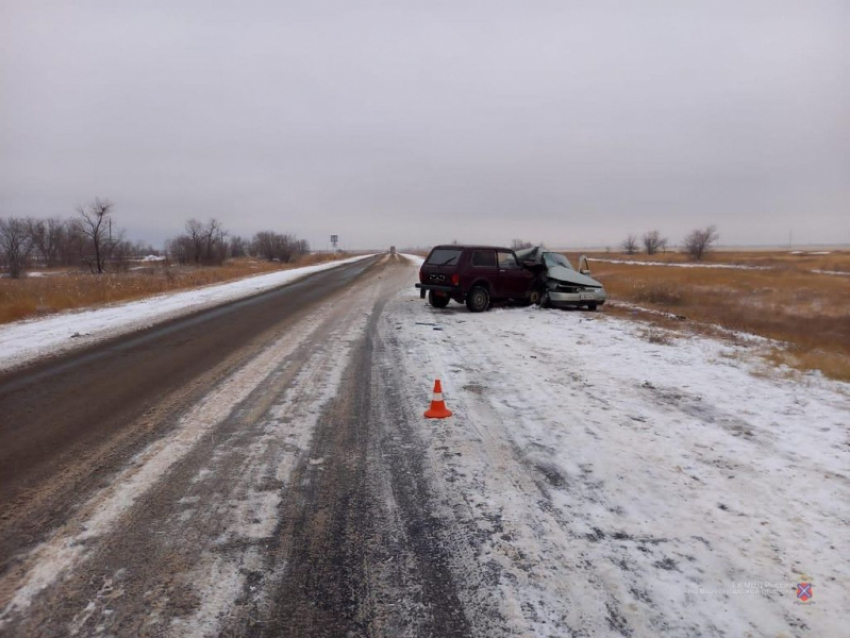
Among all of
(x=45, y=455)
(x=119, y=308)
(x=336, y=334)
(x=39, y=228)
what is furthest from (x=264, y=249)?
(x=45, y=455)

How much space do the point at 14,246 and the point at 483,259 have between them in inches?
2416

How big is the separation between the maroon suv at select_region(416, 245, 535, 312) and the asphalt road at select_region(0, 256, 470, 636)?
6930 mm

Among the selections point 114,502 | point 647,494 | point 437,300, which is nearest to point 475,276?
point 437,300

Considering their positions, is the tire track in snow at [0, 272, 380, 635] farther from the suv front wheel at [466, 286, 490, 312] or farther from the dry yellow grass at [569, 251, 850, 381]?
the dry yellow grass at [569, 251, 850, 381]

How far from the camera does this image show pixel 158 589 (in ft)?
8.12

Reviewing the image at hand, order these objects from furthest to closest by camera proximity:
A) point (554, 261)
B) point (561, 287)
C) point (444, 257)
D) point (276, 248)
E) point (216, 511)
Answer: point (276, 248) → point (554, 261) → point (561, 287) → point (444, 257) → point (216, 511)

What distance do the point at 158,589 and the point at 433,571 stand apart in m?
1.47

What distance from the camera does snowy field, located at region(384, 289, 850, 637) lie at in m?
2.42

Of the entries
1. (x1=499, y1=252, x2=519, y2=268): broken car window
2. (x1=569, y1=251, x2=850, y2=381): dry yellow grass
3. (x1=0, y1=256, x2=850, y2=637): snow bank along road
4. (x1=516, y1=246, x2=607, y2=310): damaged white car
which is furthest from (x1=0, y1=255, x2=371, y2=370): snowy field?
(x1=569, y1=251, x2=850, y2=381): dry yellow grass

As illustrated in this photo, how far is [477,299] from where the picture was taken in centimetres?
1334

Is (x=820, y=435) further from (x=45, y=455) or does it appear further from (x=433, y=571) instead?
(x=45, y=455)

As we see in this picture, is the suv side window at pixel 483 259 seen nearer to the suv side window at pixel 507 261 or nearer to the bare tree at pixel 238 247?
the suv side window at pixel 507 261

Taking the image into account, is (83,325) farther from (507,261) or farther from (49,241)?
(49,241)

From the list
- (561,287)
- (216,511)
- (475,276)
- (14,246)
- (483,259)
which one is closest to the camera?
(216,511)
